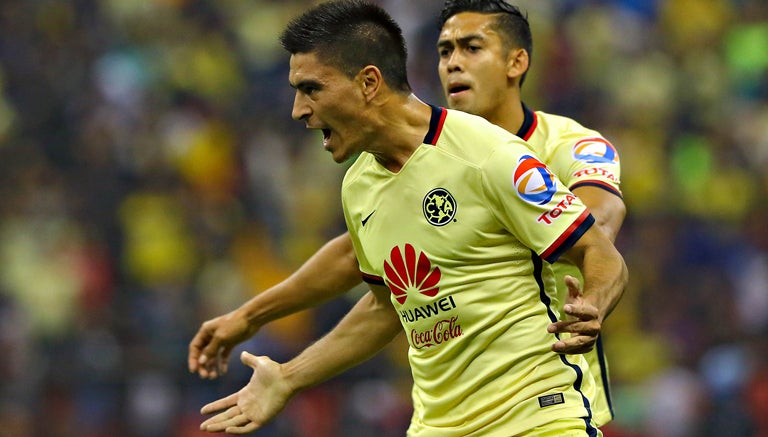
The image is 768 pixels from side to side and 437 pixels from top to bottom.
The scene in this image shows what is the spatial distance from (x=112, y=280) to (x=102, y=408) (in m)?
1.78

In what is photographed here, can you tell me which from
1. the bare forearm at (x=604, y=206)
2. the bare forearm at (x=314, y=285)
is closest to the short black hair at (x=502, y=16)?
the bare forearm at (x=604, y=206)

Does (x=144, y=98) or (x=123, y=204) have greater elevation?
(x=144, y=98)

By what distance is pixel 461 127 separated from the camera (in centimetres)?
429

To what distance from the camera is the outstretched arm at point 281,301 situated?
203 inches

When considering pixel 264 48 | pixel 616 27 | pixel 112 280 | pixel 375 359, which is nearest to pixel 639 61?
pixel 616 27

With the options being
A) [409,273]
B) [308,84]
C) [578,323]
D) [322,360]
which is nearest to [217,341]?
[322,360]

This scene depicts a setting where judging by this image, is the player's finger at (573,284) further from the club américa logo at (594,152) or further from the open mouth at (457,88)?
the open mouth at (457,88)

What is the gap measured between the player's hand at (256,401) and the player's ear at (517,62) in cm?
175

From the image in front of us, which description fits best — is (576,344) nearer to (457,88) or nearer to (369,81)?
(369,81)

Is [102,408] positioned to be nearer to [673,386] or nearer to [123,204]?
[123,204]

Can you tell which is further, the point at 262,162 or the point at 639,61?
the point at 639,61

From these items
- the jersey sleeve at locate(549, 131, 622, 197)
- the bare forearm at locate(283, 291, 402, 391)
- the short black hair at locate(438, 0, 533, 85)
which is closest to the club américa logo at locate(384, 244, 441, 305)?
the bare forearm at locate(283, 291, 402, 391)

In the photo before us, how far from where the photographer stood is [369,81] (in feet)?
14.3

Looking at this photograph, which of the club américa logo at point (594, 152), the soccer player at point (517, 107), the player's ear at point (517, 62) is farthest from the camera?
the player's ear at point (517, 62)
